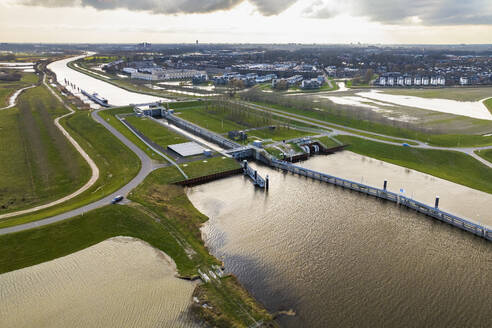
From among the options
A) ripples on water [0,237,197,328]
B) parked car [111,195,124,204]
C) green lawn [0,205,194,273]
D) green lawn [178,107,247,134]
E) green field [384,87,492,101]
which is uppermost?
green field [384,87,492,101]

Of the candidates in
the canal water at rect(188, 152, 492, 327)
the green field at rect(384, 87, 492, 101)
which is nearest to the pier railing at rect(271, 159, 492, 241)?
the canal water at rect(188, 152, 492, 327)

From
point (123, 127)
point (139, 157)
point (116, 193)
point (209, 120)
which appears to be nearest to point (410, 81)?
point (209, 120)

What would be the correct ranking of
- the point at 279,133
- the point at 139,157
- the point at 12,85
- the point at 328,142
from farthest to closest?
the point at 12,85 → the point at 279,133 → the point at 328,142 → the point at 139,157

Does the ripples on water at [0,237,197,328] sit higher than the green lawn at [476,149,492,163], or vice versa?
the green lawn at [476,149,492,163]

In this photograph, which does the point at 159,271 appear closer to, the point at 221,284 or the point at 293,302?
the point at 221,284

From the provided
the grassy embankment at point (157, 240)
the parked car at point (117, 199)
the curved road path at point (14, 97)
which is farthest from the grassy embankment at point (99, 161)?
the curved road path at point (14, 97)

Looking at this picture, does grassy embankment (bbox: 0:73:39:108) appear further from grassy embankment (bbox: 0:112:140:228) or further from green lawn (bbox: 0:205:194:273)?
green lawn (bbox: 0:205:194:273)

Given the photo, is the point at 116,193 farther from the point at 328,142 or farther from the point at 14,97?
the point at 14,97

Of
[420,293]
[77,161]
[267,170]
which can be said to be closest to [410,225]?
[420,293]
